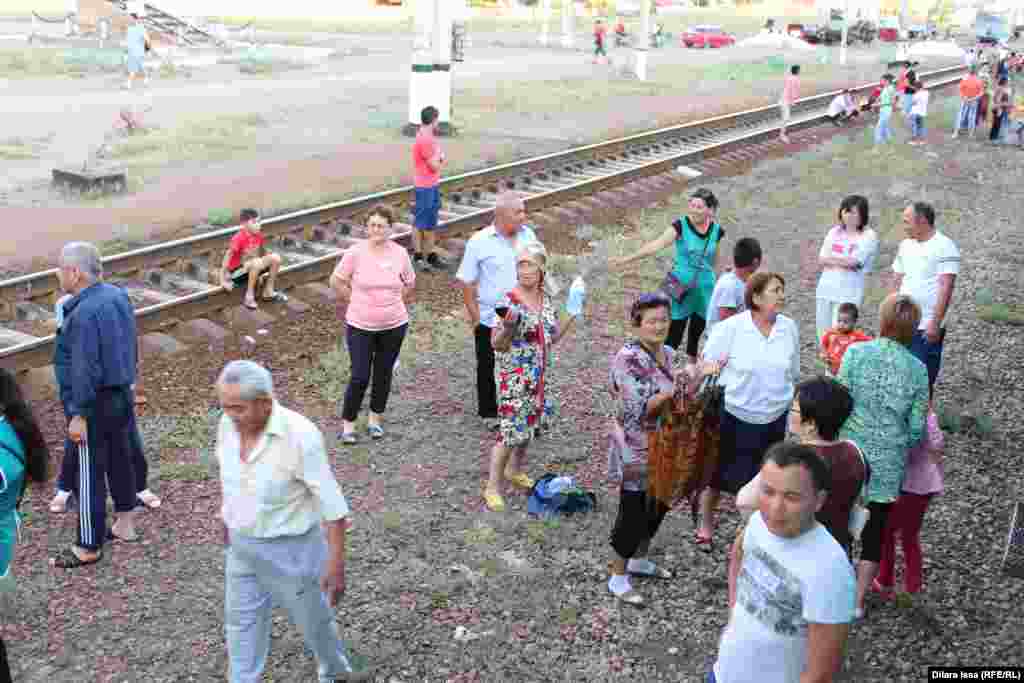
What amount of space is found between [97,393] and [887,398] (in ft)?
13.4

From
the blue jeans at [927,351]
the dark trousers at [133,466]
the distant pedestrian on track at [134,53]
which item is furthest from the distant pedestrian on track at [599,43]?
the dark trousers at [133,466]

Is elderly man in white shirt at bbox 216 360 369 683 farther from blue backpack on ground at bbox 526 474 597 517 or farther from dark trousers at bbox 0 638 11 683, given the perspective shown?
blue backpack on ground at bbox 526 474 597 517

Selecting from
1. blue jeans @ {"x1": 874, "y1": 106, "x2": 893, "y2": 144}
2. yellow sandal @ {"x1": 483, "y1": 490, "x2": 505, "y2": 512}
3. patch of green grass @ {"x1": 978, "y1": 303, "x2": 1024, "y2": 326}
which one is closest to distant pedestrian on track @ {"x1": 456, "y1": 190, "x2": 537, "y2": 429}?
yellow sandal @ {"x1": 483, "y1": 490, "x2": 505, "y2": 512}

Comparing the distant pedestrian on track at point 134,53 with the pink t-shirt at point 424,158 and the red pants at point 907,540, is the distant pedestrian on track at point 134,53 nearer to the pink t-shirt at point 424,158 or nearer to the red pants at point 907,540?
the pink t-shirt at point 424,158

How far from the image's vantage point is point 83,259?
547cm

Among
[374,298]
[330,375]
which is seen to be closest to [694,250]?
[374,298]

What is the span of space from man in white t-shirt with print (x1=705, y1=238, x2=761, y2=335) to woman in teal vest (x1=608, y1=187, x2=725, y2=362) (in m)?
0.83

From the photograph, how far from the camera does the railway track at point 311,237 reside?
916cm

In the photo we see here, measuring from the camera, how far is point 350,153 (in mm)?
18750

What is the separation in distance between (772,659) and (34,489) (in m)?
4.90

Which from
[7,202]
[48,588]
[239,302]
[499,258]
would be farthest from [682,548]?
[7,202]

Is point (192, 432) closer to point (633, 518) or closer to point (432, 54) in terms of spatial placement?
point (633, 518)

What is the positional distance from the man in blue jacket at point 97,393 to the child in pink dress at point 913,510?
4.13 metres

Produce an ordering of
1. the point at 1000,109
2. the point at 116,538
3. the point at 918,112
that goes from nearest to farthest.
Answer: the point at 116,538 < the point at 918,112 < the point at 1000,109
